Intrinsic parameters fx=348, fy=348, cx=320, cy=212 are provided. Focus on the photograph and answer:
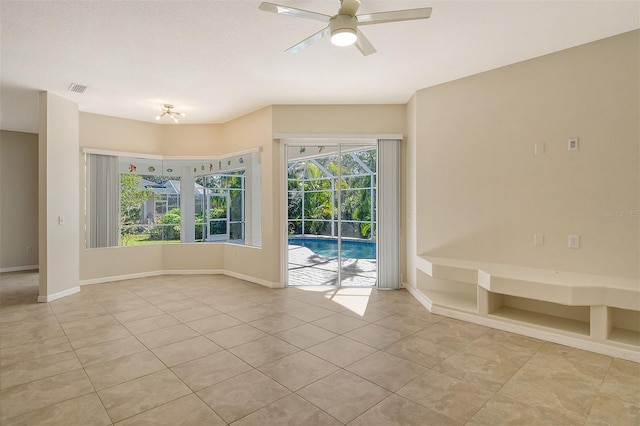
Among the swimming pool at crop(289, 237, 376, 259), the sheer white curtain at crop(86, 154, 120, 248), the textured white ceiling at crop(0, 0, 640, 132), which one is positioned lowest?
the swimming pool at crop(289, 237, 376, 259)

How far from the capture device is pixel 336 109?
18.2 feet

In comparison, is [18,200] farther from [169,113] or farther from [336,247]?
[336,247]

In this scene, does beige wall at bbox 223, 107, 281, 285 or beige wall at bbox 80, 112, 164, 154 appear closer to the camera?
beige wall at bbox 223, 107, 281, 285

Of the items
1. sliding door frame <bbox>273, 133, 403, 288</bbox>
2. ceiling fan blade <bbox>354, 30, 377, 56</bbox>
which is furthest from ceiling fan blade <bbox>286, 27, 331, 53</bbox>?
sliding door frame <bbox>273, 133, 403, 288</bbox>

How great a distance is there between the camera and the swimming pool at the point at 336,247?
20.4 ft

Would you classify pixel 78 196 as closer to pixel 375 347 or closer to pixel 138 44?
pixel 138 44

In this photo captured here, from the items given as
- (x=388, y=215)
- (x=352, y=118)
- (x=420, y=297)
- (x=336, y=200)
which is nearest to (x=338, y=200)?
(x=336, y=200)

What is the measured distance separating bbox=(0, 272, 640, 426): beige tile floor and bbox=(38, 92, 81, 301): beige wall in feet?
2.02

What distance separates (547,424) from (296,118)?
479 centimetres

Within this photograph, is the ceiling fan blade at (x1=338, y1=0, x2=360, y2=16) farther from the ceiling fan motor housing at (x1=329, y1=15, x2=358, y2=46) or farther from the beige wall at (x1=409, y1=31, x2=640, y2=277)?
the beige wall at (x1=409, y1=31, x2=640, y2=277)

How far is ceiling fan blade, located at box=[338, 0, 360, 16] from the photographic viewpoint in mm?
2508

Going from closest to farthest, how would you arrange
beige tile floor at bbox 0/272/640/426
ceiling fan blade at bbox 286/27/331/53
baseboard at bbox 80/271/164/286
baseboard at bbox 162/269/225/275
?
beige tile floor at bbox 0/272/640/426
ceiling fan blade at bbox 286/27/331/53
baseboard at bbox 80/271/164/286
baseboard at bbox 162/269/225/275

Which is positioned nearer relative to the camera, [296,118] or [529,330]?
[529,330]

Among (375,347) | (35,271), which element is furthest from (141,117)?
(375,347)
